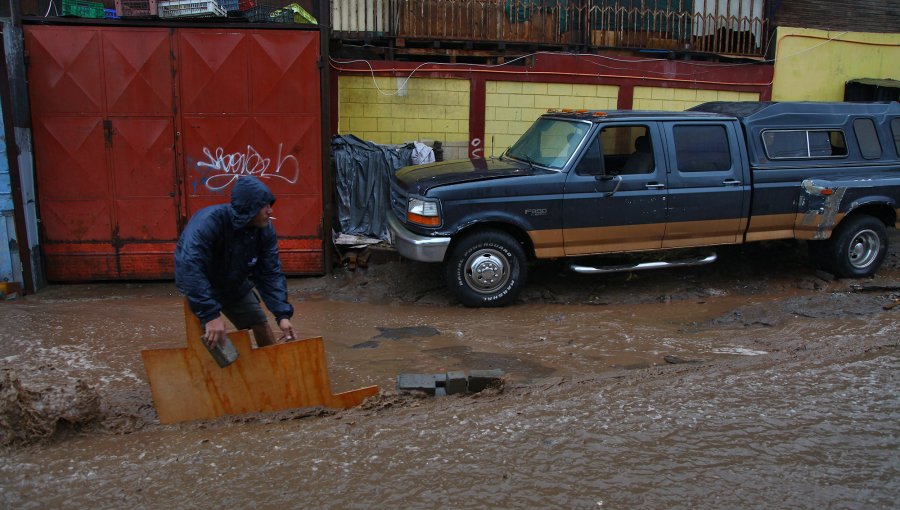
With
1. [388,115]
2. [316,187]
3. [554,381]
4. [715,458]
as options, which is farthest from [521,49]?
[715,458]

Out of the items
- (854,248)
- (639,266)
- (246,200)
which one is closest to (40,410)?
(246,200)

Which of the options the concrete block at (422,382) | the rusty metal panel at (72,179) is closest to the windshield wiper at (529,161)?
the concrete block at (422,382)

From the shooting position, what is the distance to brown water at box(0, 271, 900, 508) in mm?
3828

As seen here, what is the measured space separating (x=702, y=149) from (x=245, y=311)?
528 centimetres

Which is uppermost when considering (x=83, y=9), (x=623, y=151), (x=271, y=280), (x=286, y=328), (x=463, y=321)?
(x=83, y=9)

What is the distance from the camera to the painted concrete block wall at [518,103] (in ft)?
33.7

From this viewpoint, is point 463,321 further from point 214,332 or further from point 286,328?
point 214,332

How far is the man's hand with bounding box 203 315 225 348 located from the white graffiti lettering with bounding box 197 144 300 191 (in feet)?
14.0

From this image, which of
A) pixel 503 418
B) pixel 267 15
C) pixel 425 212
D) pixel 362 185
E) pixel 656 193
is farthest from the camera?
pixel 362 185

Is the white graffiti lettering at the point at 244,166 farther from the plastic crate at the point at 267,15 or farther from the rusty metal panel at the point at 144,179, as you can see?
the plastic crate at the point at 267,15

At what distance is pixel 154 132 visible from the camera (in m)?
7.88

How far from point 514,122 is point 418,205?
3.77 m

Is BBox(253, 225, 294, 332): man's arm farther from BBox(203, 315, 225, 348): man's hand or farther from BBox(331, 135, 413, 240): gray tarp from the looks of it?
BBox(331, 135, 413, 240): gray tarp

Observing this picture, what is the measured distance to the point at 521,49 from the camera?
35.2ft
